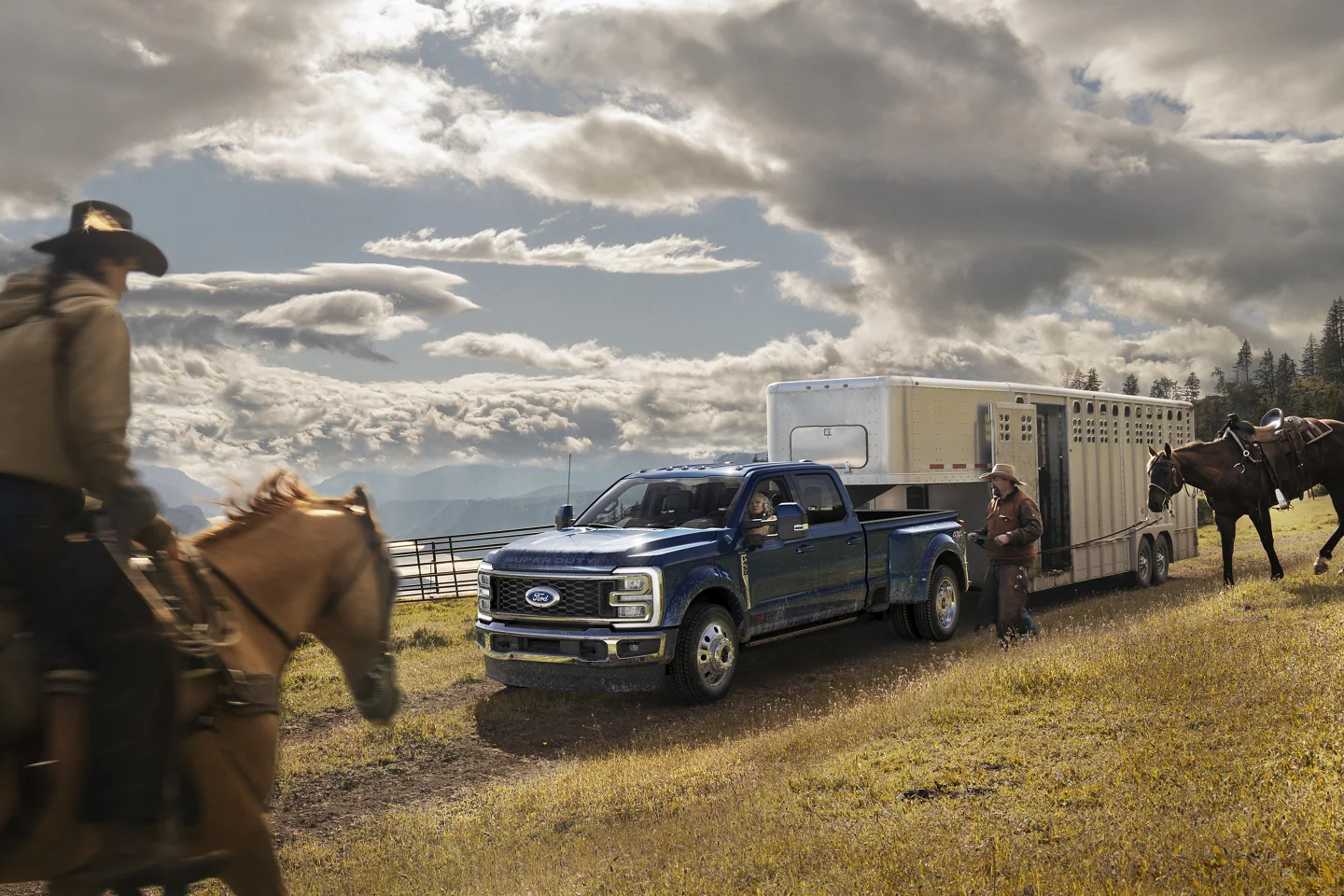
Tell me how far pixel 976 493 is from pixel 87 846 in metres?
14.0

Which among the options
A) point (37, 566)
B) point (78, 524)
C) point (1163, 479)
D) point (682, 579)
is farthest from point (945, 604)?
point (37, 566)

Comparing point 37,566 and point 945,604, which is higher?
point 37,566

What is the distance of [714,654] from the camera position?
984cm

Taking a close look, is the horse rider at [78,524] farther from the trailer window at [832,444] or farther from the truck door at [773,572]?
the trailer window at [832,444]

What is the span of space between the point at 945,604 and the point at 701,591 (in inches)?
184

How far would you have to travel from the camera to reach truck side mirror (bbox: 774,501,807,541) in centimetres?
1021

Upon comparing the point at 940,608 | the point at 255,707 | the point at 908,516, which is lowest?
the point at 940,608

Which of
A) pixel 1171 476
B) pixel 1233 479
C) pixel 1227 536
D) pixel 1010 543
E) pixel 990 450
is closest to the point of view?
pixel 1010 543

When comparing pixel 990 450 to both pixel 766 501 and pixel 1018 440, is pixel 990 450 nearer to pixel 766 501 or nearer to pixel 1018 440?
pixel 1018 440

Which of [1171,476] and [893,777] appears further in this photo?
[1171,476]

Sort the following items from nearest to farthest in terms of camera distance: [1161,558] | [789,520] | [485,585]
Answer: [485,585] → [789,520] → [1161,558]

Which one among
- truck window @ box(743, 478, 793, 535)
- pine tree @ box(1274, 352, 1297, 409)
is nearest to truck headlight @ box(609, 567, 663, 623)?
truck window @ box(743, 478, 793, 535)

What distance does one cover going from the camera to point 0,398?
136 inches

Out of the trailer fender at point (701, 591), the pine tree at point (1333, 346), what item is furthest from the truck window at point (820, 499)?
the pine tree at point (1333, 346)
